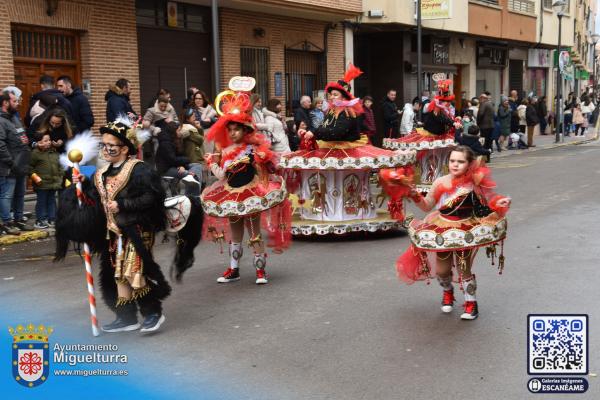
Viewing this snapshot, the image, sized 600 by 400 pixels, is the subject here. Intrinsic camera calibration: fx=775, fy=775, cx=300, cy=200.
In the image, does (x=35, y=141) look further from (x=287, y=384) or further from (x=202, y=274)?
(x=287, y=384)

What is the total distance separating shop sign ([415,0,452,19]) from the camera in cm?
2231

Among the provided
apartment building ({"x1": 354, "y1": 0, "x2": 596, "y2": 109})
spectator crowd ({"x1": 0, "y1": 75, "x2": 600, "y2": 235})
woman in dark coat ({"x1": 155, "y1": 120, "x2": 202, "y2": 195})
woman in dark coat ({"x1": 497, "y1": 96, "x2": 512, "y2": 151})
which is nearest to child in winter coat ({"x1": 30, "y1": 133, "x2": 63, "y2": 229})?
spectator crowd ({"x1": 0, "y1": 75, "x2": 600, "y2": 235})

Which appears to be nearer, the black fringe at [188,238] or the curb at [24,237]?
the black fringe at [188,238]

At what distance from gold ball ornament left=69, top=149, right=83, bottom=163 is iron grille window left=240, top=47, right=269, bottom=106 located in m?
14.2

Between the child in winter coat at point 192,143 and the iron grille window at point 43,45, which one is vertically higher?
the iron grille window at point 43,45

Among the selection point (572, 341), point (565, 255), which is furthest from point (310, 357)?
point (565, 255)

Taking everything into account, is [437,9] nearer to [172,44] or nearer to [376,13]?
[376,13]

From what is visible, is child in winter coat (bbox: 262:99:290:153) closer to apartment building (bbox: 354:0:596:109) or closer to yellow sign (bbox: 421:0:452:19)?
apartment building (bbox: 354:0:596:109)

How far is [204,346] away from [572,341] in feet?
8.37

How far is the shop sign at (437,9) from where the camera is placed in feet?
73.2

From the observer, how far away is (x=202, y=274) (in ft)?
26.9

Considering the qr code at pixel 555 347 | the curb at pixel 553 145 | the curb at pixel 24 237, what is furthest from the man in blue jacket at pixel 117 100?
the curb at pixel 553 145

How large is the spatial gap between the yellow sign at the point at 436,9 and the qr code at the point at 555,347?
1840 cm

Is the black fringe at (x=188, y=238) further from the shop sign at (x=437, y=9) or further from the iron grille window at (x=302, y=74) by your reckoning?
the shop sign at (x=437, y=9)
